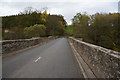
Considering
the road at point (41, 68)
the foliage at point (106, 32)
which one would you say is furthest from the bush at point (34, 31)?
the road at point (41, 68)

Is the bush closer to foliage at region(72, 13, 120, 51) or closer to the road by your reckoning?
foliage at region(72, 13, 120, 51)

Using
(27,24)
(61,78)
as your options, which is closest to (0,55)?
(61,78)

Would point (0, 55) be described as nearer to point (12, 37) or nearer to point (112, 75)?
point (112, 75)

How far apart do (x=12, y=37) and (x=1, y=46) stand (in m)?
28.6

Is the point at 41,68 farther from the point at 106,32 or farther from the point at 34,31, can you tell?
the point at 34,31

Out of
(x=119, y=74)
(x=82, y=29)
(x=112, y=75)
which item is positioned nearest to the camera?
(x=119, y=74)

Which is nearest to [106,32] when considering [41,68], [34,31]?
[34,31]

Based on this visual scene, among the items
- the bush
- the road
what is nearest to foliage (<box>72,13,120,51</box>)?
the bush

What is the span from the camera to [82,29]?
33.8m

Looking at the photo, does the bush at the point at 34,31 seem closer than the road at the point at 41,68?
No

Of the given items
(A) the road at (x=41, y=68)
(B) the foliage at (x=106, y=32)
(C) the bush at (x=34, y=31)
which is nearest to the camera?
(A) the road at (x=41, y=68)

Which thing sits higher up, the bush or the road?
the bush

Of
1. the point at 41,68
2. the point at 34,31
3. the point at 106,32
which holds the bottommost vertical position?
the point at 41,68

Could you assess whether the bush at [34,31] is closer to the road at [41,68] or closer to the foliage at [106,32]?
the foliage at [106,32]
